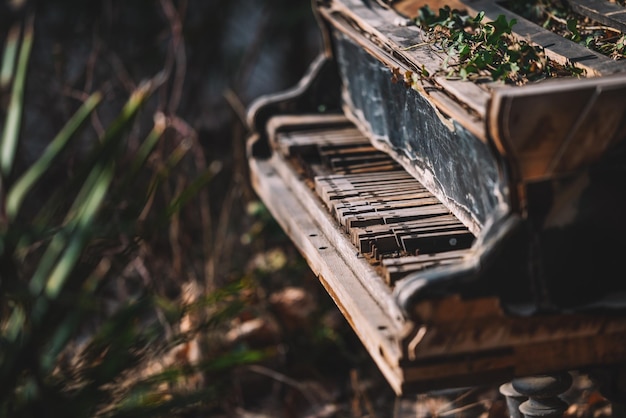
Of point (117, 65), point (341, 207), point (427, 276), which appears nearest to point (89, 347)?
point (341, 207)

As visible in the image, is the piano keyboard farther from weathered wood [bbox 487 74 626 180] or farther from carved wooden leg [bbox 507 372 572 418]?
carved wooden leg [bbox 507 372 572 418]

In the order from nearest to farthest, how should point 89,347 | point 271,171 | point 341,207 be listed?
point 89,347 → point 341,207 → point 271,171

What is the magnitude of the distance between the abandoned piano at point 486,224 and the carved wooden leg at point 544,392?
3 cm

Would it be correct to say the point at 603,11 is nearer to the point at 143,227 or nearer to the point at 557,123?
the point at 557,123

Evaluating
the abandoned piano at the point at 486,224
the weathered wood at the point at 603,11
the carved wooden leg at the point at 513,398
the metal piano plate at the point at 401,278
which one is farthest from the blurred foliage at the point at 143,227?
the weathered wood at the point at 603,11

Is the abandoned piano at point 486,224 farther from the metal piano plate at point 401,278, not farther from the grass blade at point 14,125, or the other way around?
the grass blade at point 14,125

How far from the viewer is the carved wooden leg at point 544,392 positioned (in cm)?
251

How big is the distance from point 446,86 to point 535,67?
0.73 feet

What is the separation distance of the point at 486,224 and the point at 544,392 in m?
0.81

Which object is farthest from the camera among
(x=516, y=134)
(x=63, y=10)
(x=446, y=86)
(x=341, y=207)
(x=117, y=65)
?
(x=63, y=10)

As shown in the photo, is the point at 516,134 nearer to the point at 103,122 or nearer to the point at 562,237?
the point at 562,237

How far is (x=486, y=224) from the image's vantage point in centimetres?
193

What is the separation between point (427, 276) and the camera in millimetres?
1844

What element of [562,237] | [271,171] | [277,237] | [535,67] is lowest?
[277,237]
